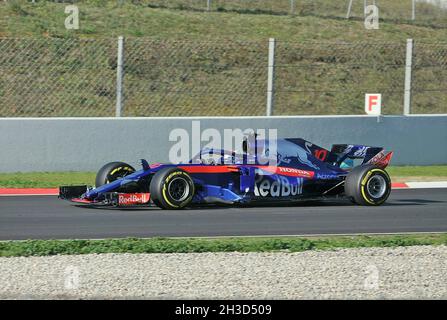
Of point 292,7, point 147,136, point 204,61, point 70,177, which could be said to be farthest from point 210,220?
Answer: point 292,7

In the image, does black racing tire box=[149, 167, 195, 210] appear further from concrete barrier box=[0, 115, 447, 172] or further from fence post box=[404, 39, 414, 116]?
fence post box=[404, 39, 414, 116]

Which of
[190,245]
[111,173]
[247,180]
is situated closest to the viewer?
[190,245]

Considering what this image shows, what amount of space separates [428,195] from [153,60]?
7.99 m

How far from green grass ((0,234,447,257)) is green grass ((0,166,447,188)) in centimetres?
589

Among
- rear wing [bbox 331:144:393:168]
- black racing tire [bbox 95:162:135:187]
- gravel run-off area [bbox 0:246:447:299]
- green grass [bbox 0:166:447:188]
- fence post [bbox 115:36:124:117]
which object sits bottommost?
gravel run-off area [bbox 0:246:447:299]

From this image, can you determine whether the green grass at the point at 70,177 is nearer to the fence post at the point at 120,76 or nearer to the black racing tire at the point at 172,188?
the fence post at the point at 120,76

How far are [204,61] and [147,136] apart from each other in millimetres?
6231

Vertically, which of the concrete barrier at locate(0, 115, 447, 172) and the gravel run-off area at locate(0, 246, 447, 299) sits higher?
the concrete barrier at locate(0, 115, 447, 172)

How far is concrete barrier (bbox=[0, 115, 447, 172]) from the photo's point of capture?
59.9 feet

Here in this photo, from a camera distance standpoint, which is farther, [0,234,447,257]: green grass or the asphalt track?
the asphalt track

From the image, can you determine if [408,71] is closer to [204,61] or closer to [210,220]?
[204,61]

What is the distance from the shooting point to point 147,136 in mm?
19000

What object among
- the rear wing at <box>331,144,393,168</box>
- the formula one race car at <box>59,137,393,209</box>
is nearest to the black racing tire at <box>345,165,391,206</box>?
the formula one race car at <box>59,137,393,209</box>

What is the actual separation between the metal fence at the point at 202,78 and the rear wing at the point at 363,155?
12.4ft
